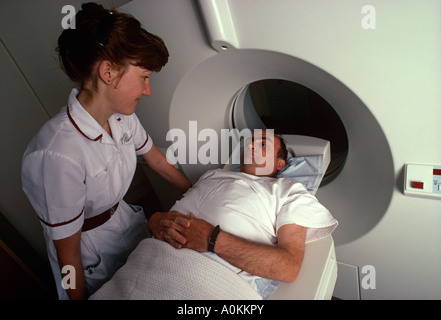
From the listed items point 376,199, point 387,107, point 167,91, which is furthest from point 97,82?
point 376,199

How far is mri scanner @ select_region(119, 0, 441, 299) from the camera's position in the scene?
2.61 ft

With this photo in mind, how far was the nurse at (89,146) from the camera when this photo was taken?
32.3 inches

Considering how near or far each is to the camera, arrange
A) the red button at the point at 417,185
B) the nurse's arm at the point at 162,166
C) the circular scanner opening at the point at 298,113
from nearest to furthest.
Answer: the red button at the point at 417,185
the nurse's arm at the point at 162,166
the circular scanner opening at the point at 298,113

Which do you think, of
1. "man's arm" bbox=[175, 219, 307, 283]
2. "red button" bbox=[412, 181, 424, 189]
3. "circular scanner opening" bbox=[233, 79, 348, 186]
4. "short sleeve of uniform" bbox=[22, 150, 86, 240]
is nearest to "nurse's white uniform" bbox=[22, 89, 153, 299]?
"short sleeve of uniform" bbox=[22, 150, 86, 240]

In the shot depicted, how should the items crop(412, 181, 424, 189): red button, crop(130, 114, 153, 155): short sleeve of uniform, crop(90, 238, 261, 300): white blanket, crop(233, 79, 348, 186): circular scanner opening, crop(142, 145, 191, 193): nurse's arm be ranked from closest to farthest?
crop(90, 238, 261, 300): white blanket → crop(412, 181, 424, 189): red button → crop(130, 114, 153, 155): short sleeve of uniform → crop(142, 145, 191, 193): nurse's arm → crop(233, 79, 348, 186): circular scanner opening

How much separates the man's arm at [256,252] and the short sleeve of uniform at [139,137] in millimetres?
483

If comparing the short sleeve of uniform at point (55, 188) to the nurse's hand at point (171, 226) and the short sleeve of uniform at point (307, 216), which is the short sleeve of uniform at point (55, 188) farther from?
the short sleeve of uniform at point (307, 216)

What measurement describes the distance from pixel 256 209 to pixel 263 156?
13.2 inches

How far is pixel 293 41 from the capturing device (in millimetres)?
898

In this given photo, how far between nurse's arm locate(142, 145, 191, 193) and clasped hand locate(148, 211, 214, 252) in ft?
1.16

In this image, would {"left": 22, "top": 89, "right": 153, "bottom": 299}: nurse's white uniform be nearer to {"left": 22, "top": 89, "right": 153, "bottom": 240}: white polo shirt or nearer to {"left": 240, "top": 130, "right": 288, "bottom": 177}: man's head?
{"left": 22, "top": 89, "right": 153, "bottom": 240}: white polo shirt

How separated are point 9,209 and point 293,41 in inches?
65.7

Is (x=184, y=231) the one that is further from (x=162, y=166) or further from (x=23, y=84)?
(x=23, y=84)

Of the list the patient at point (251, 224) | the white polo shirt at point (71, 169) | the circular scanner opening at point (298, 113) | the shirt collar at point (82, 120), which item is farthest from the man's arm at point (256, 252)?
the circular scanner opening at point (298, 113)
